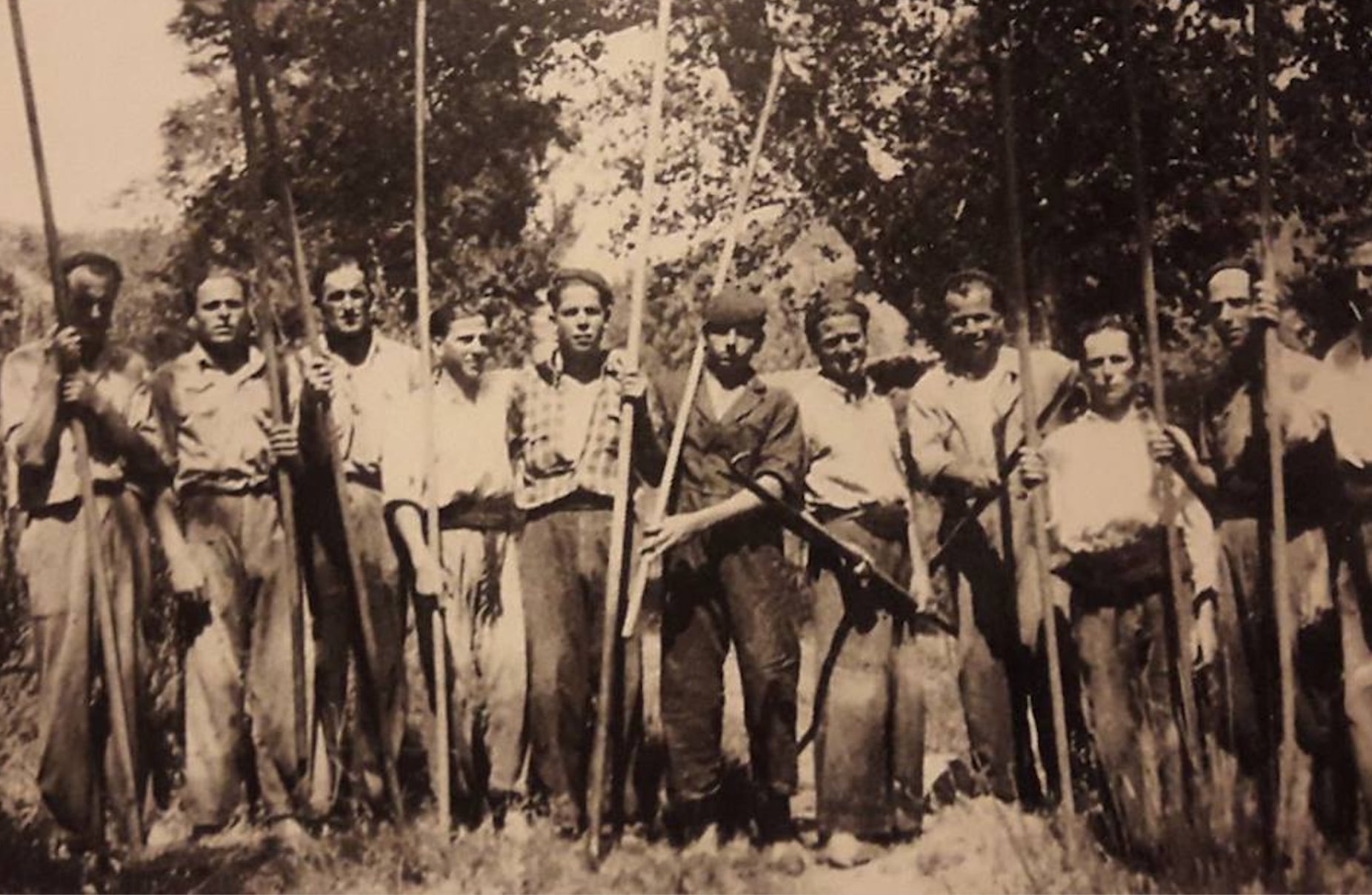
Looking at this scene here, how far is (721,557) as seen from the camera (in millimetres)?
3496

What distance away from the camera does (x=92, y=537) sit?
3402mm

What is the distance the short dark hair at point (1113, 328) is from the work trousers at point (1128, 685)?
1.86ft

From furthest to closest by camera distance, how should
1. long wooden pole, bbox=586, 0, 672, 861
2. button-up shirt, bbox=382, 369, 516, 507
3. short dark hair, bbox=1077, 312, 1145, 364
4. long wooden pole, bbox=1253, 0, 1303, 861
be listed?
1. button-up shirt, bbox=382, 369, 516, 507
2. short dark hair, bbox=1077, 312, 1145, 364
3. long wooden pole, bbox=586, 0, 672, 861
4. long wooden pole, bbox=1253, 0, 1303, 861

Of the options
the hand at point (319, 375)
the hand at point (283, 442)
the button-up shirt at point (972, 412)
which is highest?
the hand at point (319, 375)

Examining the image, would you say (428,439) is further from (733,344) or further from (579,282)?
(733,344)

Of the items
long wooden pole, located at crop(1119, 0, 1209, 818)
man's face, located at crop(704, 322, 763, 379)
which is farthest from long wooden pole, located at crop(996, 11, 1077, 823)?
man's face, located at crop(704, 322, 763, 379)

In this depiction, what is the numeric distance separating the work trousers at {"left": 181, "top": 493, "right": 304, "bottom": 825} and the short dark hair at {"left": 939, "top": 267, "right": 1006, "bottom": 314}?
5.52 ft

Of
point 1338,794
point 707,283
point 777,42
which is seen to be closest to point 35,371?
point 707,283

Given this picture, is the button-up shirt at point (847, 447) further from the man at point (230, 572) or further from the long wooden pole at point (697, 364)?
the man at point (230, 572)

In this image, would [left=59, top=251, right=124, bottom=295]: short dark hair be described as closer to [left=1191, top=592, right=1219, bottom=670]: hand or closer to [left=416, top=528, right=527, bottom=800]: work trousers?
[left=416, top=528, right=527, bottom=800]: work trousers

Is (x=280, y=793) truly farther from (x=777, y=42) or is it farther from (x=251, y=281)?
(x=777, y=42)

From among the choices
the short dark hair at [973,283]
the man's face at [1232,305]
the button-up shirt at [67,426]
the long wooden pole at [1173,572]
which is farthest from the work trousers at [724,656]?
the button-up shirt at [67,426]

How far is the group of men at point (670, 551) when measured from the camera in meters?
3.45

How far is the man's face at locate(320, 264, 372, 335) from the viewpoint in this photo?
3.63 metres
